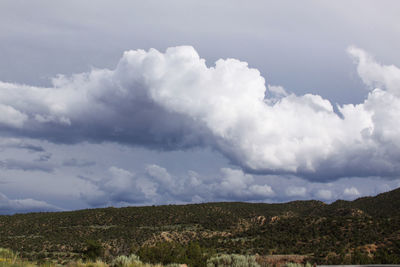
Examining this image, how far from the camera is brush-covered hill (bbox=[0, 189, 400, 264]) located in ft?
151

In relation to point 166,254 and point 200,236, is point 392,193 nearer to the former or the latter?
point 200,236

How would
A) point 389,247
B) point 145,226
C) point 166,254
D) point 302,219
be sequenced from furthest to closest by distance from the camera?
point 145,226, point 302,219, point 389,247, point 166,254

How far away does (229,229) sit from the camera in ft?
257

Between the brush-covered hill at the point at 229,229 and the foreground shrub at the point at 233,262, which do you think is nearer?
the foreground shrub at the point at 233,262

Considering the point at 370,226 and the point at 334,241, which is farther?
the point at 370,226

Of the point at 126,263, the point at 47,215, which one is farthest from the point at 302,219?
the point at 47,215

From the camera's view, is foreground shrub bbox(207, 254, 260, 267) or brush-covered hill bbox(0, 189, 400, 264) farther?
brush-covered hill bbox(0, 189, 400, 264)

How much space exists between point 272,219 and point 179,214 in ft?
69.1

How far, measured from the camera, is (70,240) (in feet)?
220

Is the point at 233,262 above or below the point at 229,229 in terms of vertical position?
above

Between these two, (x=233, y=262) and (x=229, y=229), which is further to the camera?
(x=229, y=229)

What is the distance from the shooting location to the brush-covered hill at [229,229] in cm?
4612

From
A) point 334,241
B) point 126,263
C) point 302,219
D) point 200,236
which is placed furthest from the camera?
point 200,236

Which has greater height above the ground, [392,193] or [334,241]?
[392,193]
